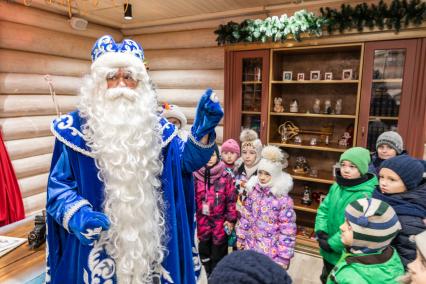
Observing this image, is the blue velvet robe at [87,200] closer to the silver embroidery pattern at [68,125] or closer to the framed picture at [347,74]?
the silver embroidery pattern at [68,125]

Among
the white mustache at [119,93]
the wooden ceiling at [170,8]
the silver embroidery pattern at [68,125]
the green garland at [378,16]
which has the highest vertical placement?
the wooden ceiling at [170,8]

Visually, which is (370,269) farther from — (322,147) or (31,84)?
(31,84)

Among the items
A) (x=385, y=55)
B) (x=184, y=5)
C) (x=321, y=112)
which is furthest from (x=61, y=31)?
(x=385, y=55)

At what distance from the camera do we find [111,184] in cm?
132

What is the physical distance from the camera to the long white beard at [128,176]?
130 centimetres

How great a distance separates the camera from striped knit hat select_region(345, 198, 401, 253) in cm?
138

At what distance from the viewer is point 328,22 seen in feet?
9.25

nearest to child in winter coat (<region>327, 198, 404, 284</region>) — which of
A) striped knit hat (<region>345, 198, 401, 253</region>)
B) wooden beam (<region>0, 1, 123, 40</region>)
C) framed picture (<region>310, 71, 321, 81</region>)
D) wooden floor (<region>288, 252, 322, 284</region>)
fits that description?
striped knit hat (<region>345, 198, 401, 253</region>)

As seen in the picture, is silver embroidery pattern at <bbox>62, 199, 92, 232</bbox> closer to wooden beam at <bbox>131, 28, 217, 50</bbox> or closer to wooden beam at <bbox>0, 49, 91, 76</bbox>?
wooden beam at <bbox>0, 49, 91, 76</bbox>

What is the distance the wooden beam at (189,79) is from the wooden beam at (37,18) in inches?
42.8

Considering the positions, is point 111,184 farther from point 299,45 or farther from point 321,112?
point 321,112

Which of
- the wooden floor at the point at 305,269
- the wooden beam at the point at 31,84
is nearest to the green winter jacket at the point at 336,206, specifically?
the wooden floor at the point at 305,269

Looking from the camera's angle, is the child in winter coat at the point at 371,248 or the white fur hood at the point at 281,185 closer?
the child in winter coat at the point at 371,248

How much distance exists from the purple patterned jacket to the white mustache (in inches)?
52.3
